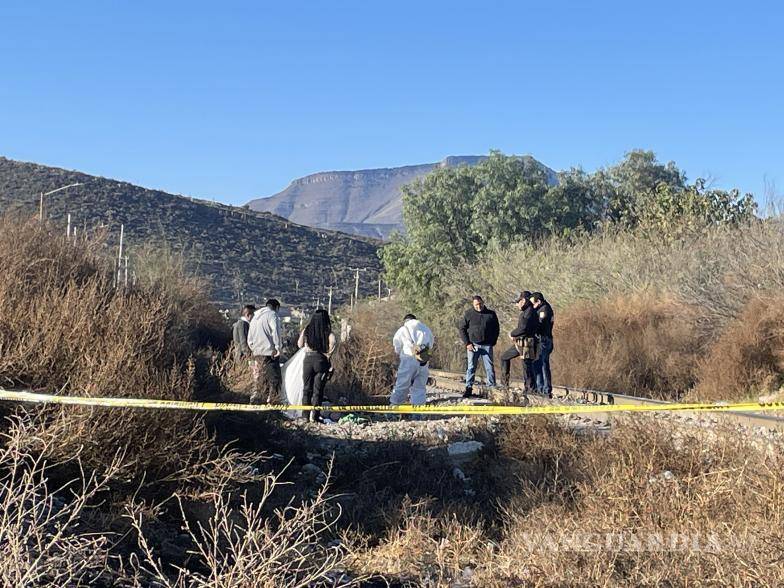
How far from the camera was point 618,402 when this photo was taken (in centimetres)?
1603

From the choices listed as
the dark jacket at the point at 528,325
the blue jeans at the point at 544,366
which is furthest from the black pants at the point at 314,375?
the blue jeans at the point at 544,366

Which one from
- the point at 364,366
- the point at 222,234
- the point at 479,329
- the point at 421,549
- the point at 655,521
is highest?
the point at 222,234

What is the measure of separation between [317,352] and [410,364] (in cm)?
231

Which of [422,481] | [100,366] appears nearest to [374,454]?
[422,481]

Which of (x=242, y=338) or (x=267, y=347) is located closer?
(x=267, y=347)

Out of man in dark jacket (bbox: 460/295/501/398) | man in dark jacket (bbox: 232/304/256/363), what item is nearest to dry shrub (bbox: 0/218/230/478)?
man in dark jacket (bbox: 232/304/256/363)

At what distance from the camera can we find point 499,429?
447 inches

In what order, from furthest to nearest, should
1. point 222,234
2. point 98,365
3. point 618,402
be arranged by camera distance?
1. point 222,234
2. point 618,402
3. point 98,365

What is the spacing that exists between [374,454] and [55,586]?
20.3 feet

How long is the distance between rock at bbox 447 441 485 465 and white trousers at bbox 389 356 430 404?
4.00m

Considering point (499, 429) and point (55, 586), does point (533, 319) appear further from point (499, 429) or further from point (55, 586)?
point (55, 586)

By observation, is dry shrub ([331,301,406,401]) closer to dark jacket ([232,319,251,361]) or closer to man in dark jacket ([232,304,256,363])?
man in dark jacket ([232,304,256,363])

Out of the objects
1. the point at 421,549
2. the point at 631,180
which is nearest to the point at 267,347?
the point at 421,549

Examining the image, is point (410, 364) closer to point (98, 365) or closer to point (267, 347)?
point (267, 347)
